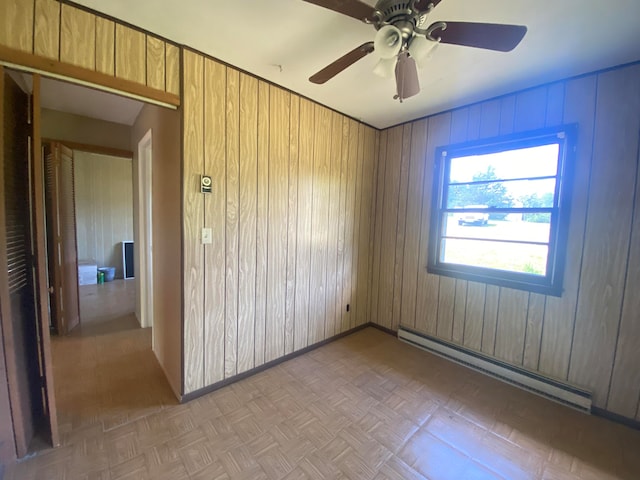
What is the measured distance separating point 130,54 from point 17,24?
0.45 m

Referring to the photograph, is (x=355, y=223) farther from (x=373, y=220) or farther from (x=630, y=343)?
(x=630, y=343)

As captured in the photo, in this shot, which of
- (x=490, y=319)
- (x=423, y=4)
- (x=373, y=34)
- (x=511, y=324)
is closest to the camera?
(x=423, y=4)

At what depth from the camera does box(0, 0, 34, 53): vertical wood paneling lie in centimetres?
124

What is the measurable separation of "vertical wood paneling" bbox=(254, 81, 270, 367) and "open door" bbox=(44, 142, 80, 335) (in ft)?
7.51

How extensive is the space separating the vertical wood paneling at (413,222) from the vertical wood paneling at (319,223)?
0.96 m

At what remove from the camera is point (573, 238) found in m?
1.99

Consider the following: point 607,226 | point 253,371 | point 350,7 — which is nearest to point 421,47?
point 350,7

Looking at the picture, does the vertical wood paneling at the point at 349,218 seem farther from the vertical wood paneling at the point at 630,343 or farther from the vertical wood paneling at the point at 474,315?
the vertical wood paneling at the point at 630,343

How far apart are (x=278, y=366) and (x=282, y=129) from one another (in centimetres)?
217

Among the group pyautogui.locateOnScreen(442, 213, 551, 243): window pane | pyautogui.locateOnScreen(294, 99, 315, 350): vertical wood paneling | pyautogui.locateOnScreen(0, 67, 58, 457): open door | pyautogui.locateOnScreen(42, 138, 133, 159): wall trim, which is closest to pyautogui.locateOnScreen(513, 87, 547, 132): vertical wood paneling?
pyautogui.locateOnScreen(442, 213, 551, 243): window pane

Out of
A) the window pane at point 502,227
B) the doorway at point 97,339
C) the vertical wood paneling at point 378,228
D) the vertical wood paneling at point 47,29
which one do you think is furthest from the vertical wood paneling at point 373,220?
the vertical wood paneling at point 47,29

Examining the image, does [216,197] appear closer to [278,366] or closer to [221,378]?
[221,378]

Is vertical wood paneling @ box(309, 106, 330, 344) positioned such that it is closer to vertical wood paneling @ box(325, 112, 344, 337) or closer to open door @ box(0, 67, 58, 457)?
vertical wood paneling @ box(325, 112, 344, 337)

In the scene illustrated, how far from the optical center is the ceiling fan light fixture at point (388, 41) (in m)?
1.16
